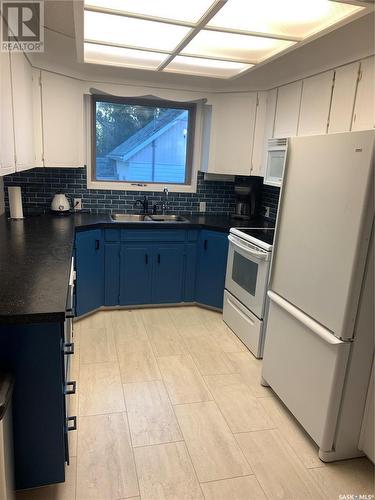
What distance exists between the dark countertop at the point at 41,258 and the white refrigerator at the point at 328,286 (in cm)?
127

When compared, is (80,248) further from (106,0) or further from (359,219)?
(359,219)

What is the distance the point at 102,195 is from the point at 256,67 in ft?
6.50

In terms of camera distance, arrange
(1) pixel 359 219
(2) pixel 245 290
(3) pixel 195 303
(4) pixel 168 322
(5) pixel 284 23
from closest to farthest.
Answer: (1) pixel 359 219 < (5) pixel 284 23 < (2) pixel 245 290 < (4) pixel 168 322 < (3) pixel 195 303

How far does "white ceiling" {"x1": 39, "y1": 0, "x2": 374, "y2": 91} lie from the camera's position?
7.23 ft

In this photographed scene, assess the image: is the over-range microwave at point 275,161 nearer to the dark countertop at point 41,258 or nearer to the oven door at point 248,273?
the dark countertop at point 41,258

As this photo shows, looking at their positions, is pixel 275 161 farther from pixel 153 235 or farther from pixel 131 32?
pixel 131 32

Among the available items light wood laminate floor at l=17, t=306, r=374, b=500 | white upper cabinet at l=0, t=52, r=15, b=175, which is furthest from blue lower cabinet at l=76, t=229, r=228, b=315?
white upper cabinet at l=0, t=52, r=15, b=175

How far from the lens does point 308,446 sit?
79.7 inches

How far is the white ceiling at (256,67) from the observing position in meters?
2.21

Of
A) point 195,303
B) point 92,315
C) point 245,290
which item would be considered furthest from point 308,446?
point 92,315

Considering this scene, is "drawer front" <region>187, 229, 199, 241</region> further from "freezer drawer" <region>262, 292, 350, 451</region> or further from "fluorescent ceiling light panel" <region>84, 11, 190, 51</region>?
"fluorescent ceiling light panel" <region>84, 11, 190, 51</region>

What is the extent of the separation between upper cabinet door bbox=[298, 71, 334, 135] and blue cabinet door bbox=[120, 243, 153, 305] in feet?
5.76

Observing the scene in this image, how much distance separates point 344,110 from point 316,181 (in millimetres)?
876

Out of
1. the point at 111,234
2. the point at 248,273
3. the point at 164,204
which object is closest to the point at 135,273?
the point at 111,234
